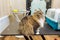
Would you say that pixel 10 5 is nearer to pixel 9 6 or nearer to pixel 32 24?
pixel 9 6

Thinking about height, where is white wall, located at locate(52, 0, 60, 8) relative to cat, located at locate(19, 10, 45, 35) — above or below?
above

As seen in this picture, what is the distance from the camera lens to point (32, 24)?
1.93 feet

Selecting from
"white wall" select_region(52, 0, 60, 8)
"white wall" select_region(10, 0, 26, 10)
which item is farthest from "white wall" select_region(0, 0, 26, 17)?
"white wall" select_region(52, 0, 60, 8)

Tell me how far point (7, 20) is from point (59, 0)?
1.44ft

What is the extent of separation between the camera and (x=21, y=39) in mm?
637

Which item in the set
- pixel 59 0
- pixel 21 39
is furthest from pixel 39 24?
pixel 59 0

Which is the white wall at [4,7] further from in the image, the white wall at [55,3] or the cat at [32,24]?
the white wall at [55,3]

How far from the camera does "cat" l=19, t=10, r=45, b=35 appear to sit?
590 mm

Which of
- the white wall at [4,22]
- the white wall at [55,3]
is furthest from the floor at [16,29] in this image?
the white wall at [55,3]

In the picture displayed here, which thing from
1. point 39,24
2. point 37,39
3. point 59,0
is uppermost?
point 59,0

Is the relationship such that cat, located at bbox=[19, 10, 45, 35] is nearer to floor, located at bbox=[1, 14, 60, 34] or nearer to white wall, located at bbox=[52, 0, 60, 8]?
floor, located at bbox=[1, 14, 60, 34]

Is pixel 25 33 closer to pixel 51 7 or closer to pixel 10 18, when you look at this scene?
pixel 10 18

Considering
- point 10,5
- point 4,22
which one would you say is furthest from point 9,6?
point 4,22

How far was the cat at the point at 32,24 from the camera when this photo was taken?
0.59 metres
